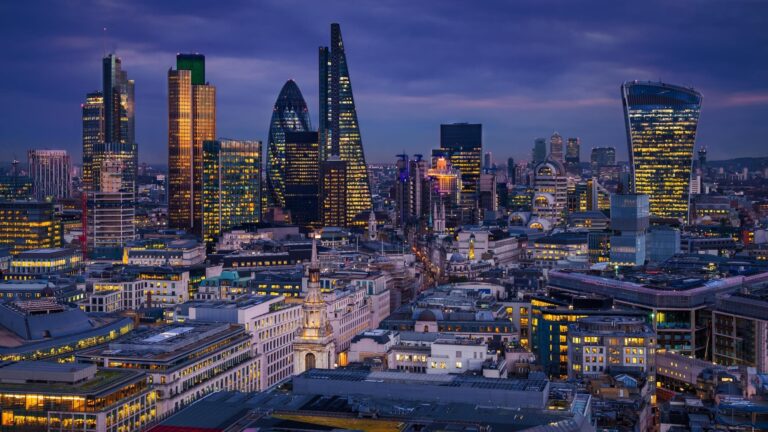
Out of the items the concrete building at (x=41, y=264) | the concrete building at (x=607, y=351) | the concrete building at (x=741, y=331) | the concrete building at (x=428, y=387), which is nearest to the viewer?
the concrete building at (x=428, y=387)

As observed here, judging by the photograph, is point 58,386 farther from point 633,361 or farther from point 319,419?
point 633,361

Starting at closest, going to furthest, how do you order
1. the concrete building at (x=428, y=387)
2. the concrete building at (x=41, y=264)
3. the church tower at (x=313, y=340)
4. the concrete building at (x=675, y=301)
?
the concrete building at (x=428, y=387) → the church tower at (x=313, y=340) → the concrete building at (x=675, y=301) → the concrete building at (x=41, y=264)

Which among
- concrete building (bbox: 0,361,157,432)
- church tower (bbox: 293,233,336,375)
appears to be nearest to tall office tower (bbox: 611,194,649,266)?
church tower (bbox: 293,233,336,375)

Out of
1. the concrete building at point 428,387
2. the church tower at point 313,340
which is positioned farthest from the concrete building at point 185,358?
the concrete building at point 428,387

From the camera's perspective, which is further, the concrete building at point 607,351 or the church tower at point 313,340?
the church tower at point 313,340

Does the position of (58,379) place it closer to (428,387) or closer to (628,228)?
(428,387)

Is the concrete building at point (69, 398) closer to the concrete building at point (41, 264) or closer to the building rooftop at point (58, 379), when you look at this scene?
the building rooftop at point (58, 379)

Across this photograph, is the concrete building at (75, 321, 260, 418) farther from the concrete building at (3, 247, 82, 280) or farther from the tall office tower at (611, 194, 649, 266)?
the tall office tower at (611, 194, 649, 266)
